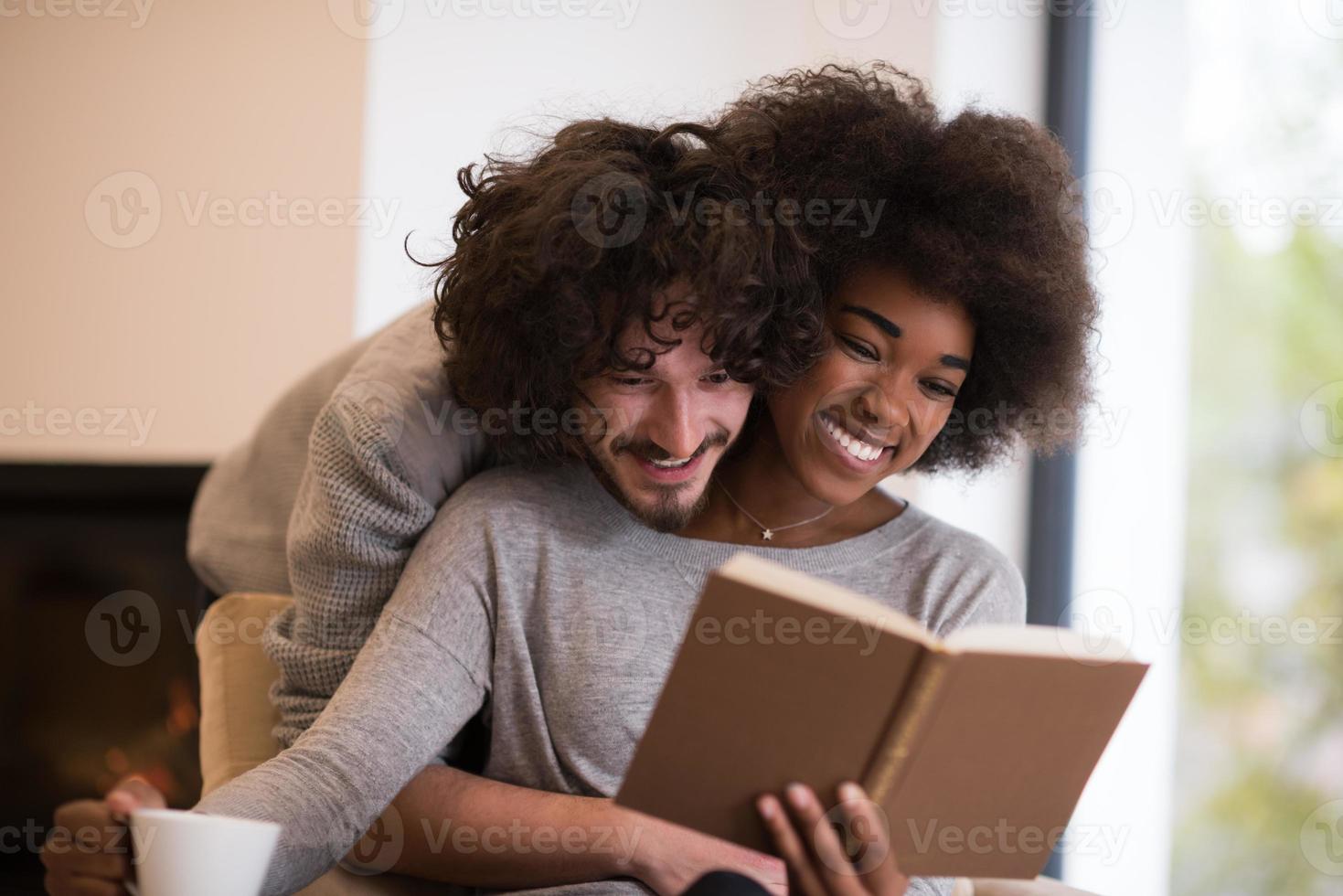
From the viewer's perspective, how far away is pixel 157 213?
119 inches

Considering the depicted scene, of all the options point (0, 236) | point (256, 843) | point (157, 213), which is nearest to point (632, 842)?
point (256, 843)

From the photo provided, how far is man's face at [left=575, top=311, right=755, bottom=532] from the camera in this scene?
1455 millimetres

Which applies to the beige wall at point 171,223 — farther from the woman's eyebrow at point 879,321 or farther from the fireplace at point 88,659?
the woman's eyebrow at point 879,321

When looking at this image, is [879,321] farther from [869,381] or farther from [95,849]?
[95,849]

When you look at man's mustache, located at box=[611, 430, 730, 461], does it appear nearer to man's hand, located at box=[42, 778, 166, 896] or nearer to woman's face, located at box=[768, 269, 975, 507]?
woman's face, located at box=[768, 269, 975, 507]

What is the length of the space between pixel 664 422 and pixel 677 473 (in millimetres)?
69

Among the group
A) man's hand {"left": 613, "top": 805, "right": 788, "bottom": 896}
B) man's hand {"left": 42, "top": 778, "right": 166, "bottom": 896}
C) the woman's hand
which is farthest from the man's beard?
man's hand {"left": 42, "top": 778, "right": 166, "bottom": 896}

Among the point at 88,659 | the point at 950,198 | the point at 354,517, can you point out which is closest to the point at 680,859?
the point at 354,517

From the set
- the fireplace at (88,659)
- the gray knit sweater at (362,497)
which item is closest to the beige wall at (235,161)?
the fireplace at (88,659)

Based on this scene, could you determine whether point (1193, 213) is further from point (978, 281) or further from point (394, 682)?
point (394, 682)

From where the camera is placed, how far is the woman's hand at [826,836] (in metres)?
1.15

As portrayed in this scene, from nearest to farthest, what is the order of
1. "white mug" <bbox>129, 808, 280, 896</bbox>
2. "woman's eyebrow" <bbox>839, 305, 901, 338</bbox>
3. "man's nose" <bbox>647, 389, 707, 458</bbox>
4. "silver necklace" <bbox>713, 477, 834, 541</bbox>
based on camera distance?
1. "white mug" <bbox>129, 808, 280, 896</bbox>
2. "man's nose" <bbox>647, 389, 707, 458</bbox>
3. "woman's eyebrow" <bbox>839, 305, 901, 338</bbox>
4. "silver necklace" <bbox>713, 477, 834, 541</bbox>

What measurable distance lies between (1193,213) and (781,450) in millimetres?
1502

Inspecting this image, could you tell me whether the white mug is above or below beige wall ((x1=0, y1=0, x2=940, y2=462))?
below
